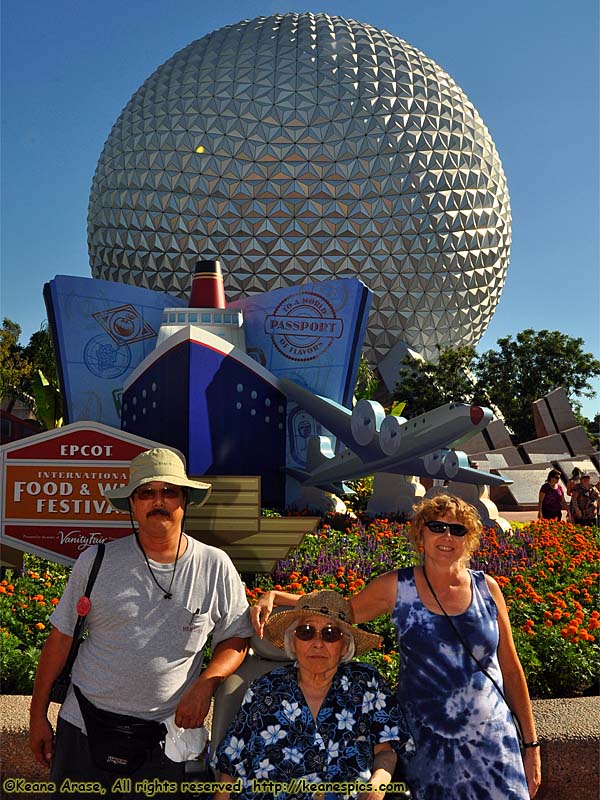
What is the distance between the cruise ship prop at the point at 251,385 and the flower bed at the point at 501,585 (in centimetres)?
151

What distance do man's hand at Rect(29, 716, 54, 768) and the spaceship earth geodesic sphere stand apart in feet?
87.6

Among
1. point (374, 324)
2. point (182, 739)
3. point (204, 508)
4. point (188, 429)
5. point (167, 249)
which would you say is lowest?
point (182, 739)

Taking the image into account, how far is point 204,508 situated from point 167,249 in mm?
25355

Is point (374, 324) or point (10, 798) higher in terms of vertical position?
point (374, 324)

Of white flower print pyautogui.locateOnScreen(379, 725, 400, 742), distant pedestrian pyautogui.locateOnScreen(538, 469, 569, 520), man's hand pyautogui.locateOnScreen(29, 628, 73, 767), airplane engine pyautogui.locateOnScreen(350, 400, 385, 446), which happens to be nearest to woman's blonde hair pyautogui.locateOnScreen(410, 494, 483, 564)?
white flower print pyautogui.locateOnScreen(379, 725, 400, 742)

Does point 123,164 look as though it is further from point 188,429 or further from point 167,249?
point 188,429

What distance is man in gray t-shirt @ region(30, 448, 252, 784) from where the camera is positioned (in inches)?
139

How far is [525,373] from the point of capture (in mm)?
32562

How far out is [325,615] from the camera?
140 inches

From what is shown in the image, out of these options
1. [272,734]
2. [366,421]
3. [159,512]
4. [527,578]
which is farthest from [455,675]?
[366,421]

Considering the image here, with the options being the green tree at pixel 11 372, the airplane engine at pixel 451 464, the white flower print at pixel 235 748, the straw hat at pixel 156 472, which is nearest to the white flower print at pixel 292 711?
the white flower print at pixel 235 748

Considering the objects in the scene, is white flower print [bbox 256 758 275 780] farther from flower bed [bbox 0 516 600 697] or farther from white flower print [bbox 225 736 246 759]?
flower bed [bbox 0 516 600 697]

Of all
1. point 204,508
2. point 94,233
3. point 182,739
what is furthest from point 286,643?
point 94,233

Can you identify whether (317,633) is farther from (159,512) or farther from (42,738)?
(42,738)
